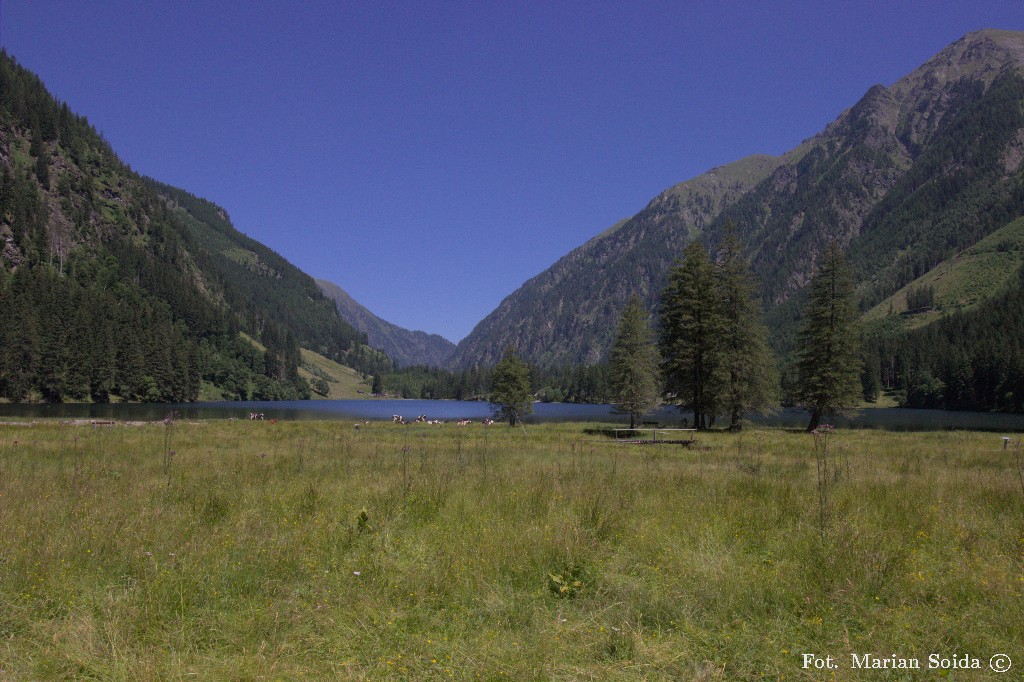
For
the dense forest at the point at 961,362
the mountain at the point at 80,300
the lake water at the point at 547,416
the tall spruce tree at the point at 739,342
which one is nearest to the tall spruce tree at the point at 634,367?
the lake water at the point at 547,416

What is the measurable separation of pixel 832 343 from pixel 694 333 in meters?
10.6

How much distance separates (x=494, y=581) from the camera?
17.2 ft

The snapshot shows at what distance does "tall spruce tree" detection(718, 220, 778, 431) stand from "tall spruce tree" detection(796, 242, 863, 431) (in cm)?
355

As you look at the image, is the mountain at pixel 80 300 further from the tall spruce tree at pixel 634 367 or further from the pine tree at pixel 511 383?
the tall spruce tree at pixel 634 367

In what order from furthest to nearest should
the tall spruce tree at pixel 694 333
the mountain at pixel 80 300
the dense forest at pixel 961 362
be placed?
1. the dense forest at pixel 961 362
2. the mountain at pixel 80 300
3. the tall spruce tree at pixel 694 333

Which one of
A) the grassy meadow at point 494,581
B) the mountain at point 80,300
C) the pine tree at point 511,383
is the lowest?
the grassy meadow at point 494,581

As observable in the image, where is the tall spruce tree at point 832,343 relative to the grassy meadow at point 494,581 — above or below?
above

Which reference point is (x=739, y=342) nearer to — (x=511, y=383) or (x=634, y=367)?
(x=634, y=367)

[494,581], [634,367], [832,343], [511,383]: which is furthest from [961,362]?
[494,581]

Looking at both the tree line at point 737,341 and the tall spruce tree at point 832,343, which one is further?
the tall spruce tree at point 832,343

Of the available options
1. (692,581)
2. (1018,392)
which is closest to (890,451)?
(692,581)

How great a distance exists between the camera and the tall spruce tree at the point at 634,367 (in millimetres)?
42312

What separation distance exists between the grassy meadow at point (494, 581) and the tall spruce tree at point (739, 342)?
27.2 m

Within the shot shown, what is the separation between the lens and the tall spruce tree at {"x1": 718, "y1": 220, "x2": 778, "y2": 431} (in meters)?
35.5
